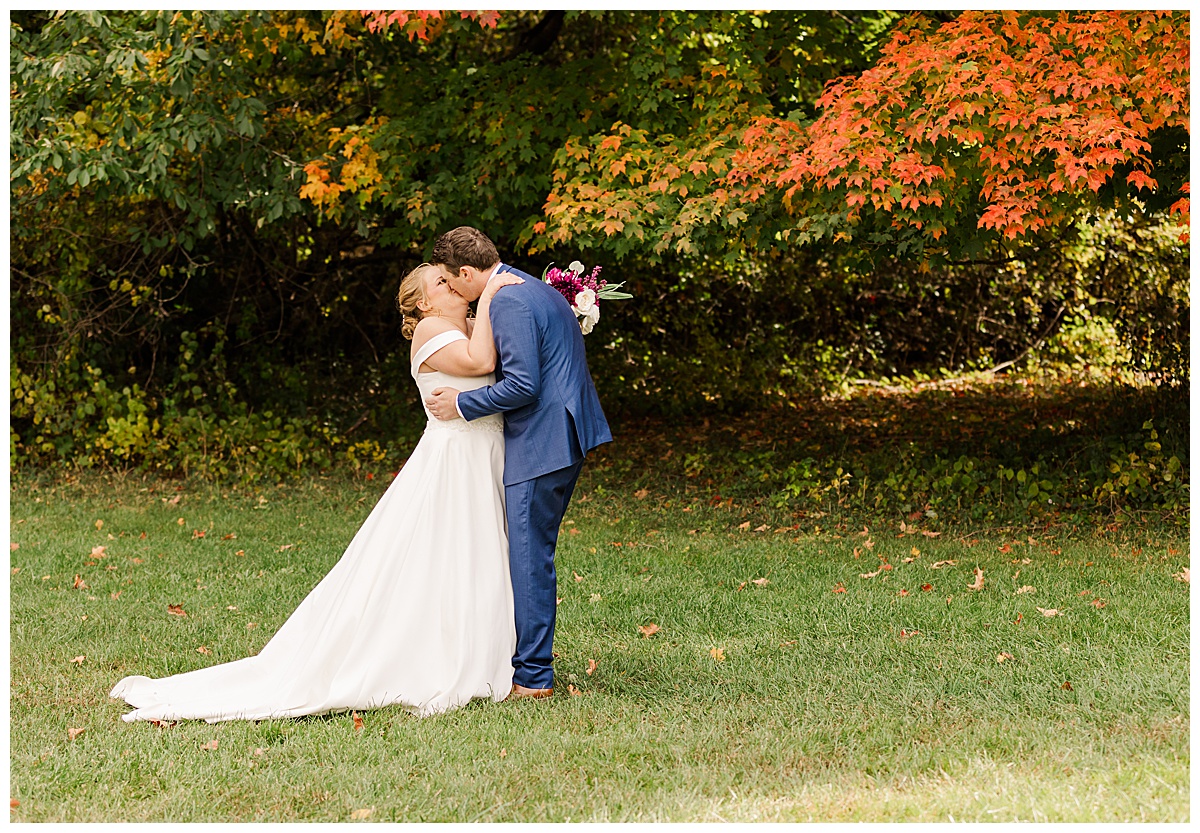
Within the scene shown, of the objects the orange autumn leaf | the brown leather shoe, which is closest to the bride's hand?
the brown leather shoe

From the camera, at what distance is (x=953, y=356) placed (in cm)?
1680

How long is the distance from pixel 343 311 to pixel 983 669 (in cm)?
960

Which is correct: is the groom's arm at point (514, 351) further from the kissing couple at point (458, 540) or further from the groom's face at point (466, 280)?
the groom's face at point (466, 280)

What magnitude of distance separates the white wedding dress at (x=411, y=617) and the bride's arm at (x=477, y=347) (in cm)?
4

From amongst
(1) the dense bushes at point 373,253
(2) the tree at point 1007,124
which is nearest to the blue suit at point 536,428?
(2) the tree at point 1007,124

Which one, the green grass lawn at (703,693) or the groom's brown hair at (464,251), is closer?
the green grass lawn at (703,693)

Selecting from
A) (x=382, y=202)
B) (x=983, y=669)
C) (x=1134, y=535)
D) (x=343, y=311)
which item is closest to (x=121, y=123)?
(x=382, y=202)

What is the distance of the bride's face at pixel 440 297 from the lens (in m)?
4.37

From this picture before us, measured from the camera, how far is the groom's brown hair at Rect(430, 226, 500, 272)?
4.28 metres

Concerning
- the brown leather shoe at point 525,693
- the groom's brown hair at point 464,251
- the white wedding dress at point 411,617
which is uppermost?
the groom's brown hair at point 464,251

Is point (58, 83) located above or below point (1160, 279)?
above

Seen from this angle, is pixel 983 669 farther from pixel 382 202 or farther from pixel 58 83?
pixel 58 83

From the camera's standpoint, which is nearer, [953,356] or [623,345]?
[623,345]

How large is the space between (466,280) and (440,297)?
13cm
